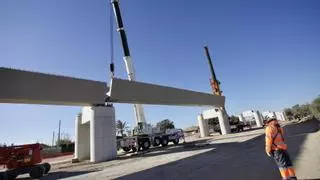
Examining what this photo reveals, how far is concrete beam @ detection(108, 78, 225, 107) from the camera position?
19484 mm

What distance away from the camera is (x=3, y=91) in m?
12.8

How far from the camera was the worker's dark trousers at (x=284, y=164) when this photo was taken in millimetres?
4695

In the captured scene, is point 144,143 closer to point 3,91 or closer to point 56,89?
point 56,89

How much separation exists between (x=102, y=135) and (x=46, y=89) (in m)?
5.54

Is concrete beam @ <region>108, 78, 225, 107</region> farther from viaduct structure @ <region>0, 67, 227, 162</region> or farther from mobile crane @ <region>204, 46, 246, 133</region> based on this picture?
mobile crane @ <region>204, 46, 246, 133</region>

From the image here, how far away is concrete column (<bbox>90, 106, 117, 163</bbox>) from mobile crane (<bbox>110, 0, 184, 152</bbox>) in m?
5.22

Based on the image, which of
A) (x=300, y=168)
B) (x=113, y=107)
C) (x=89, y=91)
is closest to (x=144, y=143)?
(x=113, y=107)

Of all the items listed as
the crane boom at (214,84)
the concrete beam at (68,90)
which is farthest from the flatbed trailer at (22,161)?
the crane boom at (214,84)

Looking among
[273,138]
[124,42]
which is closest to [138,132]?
[124,42]

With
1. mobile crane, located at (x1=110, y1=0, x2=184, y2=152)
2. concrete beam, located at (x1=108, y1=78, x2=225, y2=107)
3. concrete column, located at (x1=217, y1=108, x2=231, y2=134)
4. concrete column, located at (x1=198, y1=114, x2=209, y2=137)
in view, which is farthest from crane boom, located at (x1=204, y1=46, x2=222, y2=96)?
mobile crane, located at (x1=110, y1=0, x2=184, y2=152)

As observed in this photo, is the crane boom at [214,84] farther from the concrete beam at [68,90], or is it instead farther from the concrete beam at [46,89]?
the concrete beam at [46,89]

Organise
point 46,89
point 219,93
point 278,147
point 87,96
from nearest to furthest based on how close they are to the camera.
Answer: point 278,147
point 46,89
point 87,96
point 219,93

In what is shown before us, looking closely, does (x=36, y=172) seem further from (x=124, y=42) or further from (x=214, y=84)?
(x=214, y=84)

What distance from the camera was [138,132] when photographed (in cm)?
2467
